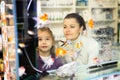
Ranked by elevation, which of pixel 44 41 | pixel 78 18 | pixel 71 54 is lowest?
pixel 71 54

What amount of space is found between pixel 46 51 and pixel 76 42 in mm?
222

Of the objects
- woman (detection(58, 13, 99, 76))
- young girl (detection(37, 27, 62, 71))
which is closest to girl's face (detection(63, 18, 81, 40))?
woman (detection(58, 13, 99, 76))

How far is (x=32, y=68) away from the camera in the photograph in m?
1.19

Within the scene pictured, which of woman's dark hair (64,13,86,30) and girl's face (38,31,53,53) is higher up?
woman's dark hair (64,13,86,30)

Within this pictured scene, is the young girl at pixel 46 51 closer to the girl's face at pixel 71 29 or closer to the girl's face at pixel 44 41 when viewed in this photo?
the girl's face at pixel 44 41

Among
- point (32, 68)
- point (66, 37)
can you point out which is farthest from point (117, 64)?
point (32, 68)

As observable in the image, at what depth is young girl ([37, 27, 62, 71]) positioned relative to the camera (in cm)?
122

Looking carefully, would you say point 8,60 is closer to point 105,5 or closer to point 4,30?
point 4,30

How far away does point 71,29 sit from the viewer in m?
1.35

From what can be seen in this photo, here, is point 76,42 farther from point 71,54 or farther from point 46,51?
point 46,51

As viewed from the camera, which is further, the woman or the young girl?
the woman

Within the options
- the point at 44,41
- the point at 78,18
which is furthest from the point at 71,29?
the point at 44,41

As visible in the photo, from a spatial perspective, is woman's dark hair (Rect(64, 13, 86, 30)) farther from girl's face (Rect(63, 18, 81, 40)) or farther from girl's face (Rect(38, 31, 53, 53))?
girl's face (Rect(38, 31, 53, 53))

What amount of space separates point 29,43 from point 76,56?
36 centimetres
